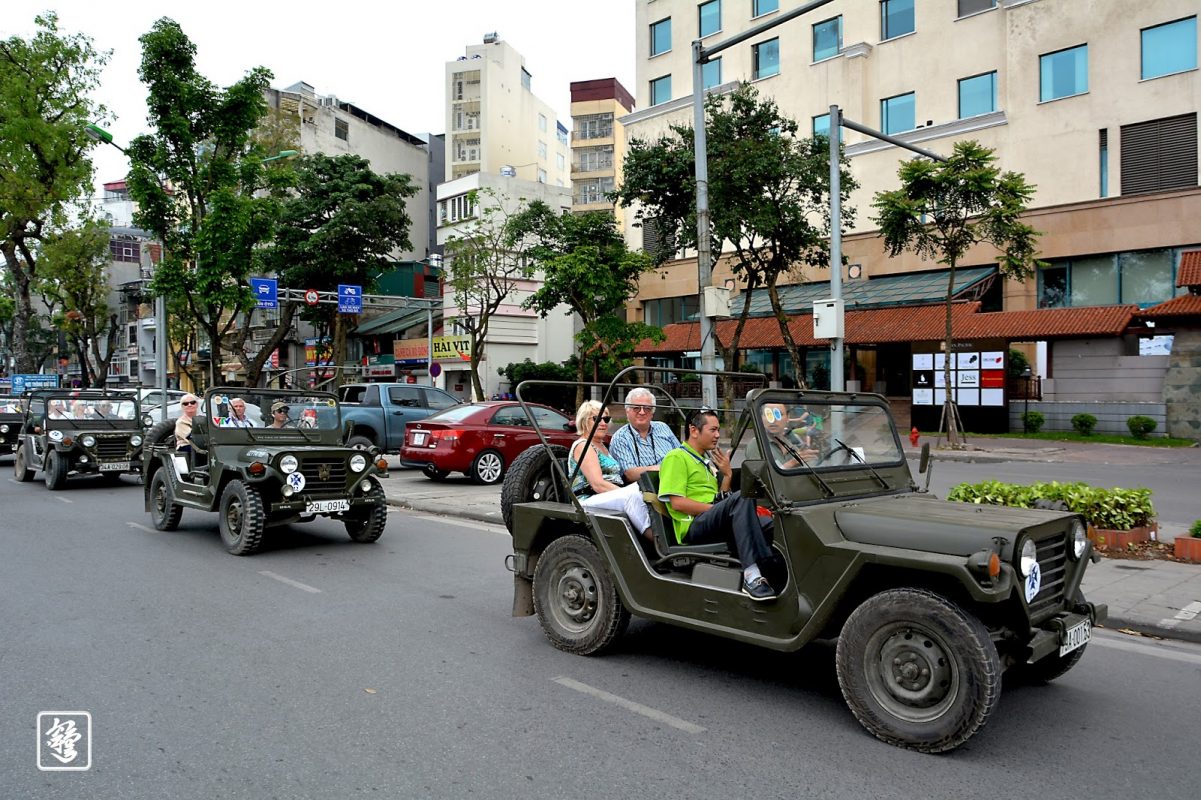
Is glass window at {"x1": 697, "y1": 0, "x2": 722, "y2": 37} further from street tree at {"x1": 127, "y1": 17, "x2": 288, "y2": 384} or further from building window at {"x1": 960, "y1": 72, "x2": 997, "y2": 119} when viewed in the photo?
street tree at {"x1": 127, "y1": 17, "x2": 288, "y2": 384}

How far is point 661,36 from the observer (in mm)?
38469

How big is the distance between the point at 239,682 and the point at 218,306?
18087mm

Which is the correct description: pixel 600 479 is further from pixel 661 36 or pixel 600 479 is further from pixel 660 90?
pixel 661 36

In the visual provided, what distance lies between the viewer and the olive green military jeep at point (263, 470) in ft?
28.6

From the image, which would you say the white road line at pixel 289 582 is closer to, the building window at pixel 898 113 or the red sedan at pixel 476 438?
the red sedan at pixel 476 438

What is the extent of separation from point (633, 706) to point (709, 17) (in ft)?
A: 123

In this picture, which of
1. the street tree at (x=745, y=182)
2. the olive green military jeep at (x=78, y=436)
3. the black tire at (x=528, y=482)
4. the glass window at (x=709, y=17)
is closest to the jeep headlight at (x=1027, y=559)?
the black tire at (x=528, y=482)

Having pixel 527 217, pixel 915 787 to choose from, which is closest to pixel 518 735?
pixel 915 787

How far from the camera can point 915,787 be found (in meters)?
3.50

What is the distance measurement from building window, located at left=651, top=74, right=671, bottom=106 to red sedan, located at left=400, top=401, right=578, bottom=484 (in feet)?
87.9

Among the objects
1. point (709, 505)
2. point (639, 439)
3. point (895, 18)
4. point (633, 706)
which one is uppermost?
point (895, 18)

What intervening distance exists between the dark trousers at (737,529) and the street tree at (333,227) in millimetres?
33262

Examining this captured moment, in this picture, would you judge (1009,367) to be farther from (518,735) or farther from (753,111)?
(518,735)

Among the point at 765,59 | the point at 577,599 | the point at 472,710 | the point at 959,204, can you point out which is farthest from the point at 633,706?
the point at 765,59
